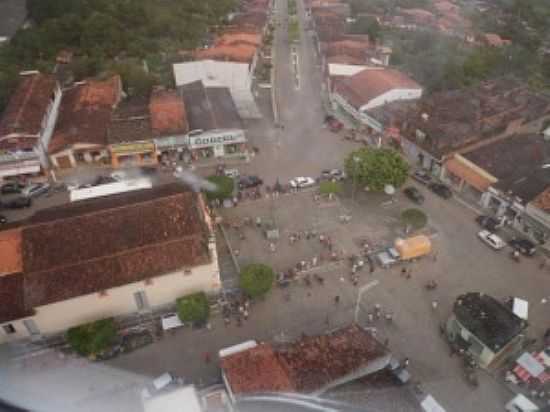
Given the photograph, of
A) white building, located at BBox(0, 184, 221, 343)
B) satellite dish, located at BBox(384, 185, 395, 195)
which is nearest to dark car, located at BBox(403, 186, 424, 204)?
satellite dish, located at BBox(384, 185, 395, 195)

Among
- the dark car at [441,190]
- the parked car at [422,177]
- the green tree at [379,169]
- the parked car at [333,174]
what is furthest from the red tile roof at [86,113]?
the dark car at [441,190]

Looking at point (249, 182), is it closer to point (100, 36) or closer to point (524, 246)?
point (524, 246)

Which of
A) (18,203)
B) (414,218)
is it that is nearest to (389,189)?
A: (414,218)

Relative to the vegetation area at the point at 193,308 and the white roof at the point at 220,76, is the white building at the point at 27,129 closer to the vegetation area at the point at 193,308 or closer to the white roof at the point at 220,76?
the white roof at the point at 220,76

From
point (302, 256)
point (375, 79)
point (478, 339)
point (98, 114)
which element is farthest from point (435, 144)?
point (98, 114)

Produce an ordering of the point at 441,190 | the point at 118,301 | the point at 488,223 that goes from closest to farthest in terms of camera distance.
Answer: the point at 118,301
the point at 488,223
the point at 441,190
